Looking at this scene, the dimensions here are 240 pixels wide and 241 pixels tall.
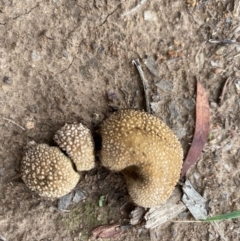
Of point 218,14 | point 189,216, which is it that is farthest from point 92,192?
point 218,14

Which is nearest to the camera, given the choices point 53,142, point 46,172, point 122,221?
point 46,172

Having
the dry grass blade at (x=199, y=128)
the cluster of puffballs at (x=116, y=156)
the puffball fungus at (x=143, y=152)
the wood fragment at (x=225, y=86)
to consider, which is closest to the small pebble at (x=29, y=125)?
the cluster of puffballs at (x=116, y=156)

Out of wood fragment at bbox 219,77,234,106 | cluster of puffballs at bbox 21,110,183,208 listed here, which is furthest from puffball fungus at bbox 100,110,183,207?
wood fragment at bbox 219,77,234,106

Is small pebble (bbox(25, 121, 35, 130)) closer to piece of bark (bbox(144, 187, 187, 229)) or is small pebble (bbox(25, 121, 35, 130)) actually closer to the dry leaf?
the dry leaf

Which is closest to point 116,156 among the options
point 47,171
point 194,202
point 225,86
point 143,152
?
point 143,152

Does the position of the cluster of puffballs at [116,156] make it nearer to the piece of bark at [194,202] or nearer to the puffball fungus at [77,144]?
the puffball fungus at [77,144]

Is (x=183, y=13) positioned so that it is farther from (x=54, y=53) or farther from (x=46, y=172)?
(x=46, y=172)

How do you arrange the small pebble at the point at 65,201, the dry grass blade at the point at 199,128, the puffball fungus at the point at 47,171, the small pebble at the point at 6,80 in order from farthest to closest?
1. the dry grass blade at the point at 199,128
2. the small pebble at the point at 65,201
3. the small pebble at the point at 6,80
4. the puffball fungus at the point at 47,171
